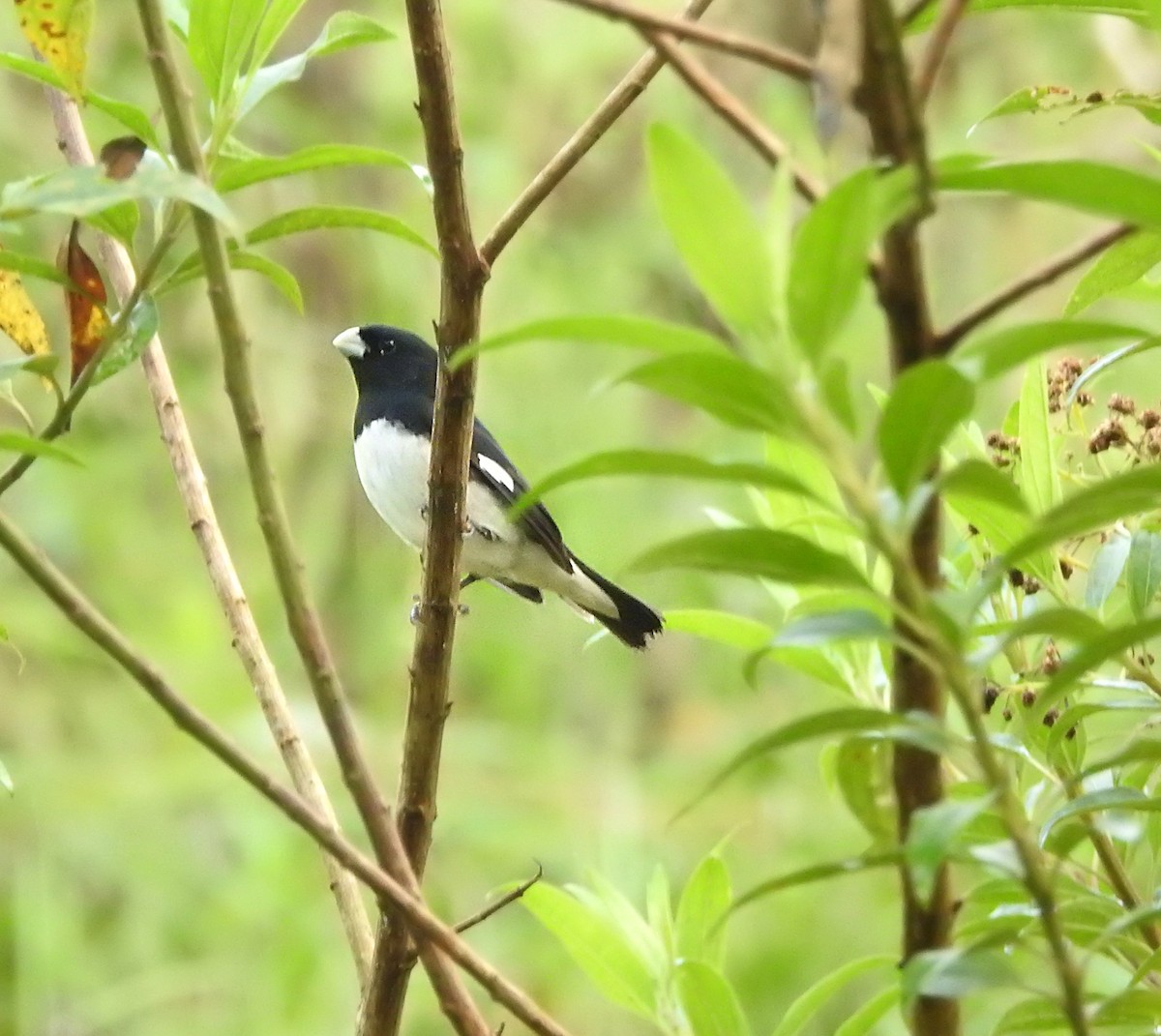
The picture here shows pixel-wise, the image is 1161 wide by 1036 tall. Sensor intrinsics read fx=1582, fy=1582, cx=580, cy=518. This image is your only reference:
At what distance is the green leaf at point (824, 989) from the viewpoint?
119 cm

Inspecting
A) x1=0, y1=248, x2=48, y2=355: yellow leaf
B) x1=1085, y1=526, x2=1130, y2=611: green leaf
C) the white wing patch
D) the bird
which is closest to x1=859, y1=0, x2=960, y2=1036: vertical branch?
x1=1085, y1=526, x2=1130, y2=611: green leaf

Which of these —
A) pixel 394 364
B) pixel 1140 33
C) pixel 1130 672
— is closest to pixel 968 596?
pixel 1130 672

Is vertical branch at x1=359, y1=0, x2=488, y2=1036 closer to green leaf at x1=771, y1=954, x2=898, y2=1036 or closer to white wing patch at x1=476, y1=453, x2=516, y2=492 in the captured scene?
green leaf at x1=771, y1=954, x2=898, y2=1036

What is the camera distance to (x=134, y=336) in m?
1.33

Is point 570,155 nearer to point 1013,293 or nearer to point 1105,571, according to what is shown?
point 1105,571

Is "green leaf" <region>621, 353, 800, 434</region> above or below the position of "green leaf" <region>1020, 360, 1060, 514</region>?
below

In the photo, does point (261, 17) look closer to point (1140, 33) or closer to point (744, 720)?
point (1140, 33)

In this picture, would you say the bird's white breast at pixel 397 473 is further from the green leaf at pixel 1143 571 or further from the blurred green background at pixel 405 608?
the green leaf at pixel 1143 571

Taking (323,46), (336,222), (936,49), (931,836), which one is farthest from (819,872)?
(323,46)

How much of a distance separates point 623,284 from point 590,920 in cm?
525

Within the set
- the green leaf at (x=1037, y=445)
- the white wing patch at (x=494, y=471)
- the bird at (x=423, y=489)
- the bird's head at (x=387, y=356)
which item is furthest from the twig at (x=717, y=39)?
the bird's head at (x=387, y=356)

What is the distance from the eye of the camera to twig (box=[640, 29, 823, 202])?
0.87m

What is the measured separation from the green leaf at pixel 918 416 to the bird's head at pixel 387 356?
3.18 m

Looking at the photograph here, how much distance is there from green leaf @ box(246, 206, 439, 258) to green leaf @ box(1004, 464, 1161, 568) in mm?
629
